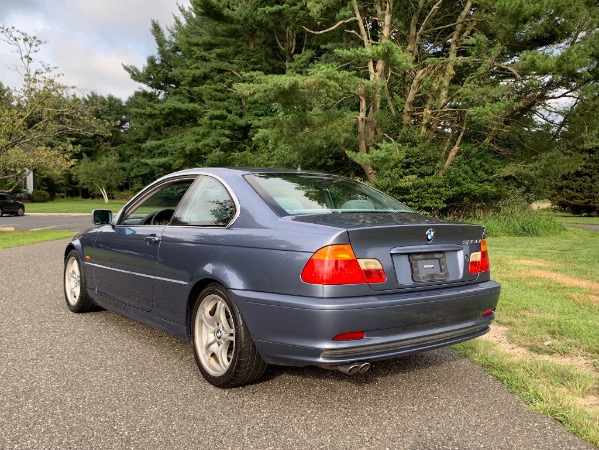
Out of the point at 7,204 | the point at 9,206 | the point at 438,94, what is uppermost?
the point at 438,94

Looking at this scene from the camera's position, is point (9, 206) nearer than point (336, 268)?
No

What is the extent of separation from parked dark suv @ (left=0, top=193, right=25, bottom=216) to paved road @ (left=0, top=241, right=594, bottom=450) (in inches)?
1305

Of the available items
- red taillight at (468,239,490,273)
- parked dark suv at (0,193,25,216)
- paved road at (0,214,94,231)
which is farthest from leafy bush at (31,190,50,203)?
red taillight at (468,239,490,273)

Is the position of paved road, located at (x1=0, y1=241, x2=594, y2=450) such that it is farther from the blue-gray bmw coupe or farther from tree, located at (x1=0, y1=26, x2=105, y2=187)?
tree, located at (x1=0, y1=26, x2=105, y2=187)

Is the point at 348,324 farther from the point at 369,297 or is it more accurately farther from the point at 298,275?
the point at 298,275

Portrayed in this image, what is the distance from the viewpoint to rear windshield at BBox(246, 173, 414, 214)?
3.58 meters

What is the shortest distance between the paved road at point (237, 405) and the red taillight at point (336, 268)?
2.70ft

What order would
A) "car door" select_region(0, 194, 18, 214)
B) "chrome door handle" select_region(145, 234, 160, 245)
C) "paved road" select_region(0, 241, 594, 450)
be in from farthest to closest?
"car door" select_region(0, 194, 18, 214) < "chrome door handle" select_region(145, 234, 160, 245) < "paved road" select_region(0, 241, 594, 450)

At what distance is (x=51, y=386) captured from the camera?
3.41m

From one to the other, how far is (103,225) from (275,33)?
30.8 metres

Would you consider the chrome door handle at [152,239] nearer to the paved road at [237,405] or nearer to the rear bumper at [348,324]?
the paved road at [237,405]

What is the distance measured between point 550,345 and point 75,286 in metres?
4.81

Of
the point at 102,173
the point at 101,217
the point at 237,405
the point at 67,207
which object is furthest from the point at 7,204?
the point at 237,405

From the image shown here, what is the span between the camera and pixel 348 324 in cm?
285
